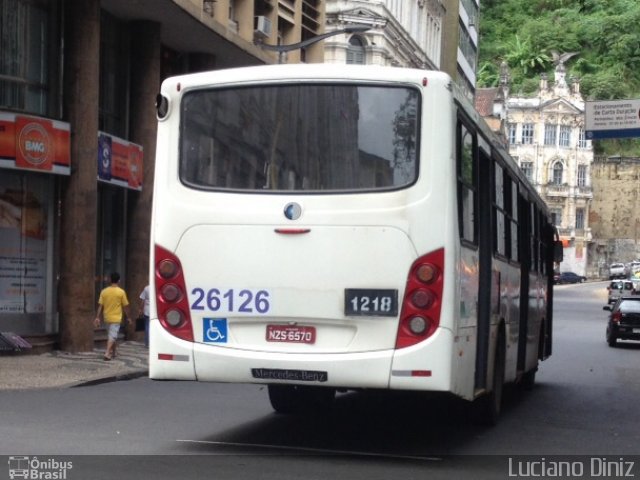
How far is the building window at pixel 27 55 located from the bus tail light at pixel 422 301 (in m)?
15.1

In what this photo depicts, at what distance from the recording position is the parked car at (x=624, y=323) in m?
38.9

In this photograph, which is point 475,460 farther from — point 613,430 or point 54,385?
point 54,385

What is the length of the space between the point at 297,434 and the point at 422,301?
2.72 m

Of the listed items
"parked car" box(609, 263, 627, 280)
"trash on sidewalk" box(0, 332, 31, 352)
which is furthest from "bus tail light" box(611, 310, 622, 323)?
"parked car" box(609, 263, 627, 280)

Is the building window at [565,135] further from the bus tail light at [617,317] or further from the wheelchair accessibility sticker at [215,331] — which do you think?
the wheelchair accessibility sticker at [215,331]

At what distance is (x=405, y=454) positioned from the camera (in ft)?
39.3

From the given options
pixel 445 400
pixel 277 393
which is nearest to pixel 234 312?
pixel 277 393

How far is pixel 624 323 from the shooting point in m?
39.0

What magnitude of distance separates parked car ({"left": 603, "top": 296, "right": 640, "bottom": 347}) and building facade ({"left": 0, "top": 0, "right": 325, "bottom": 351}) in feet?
51.4

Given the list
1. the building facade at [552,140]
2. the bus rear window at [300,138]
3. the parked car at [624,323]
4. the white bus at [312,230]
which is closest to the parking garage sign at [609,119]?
the parked car at [624,323]

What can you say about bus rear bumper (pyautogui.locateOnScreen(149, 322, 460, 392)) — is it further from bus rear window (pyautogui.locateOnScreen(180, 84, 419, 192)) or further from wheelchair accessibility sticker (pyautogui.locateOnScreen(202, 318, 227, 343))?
bus rear window (pyautogui.locateOnScreen(180, 84, 419, 192))

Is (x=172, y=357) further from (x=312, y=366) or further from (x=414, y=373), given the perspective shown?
(x=414, y=373)

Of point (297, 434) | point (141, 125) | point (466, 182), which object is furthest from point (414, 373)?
point (141, 125)

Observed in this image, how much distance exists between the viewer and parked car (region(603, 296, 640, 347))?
38938mm
